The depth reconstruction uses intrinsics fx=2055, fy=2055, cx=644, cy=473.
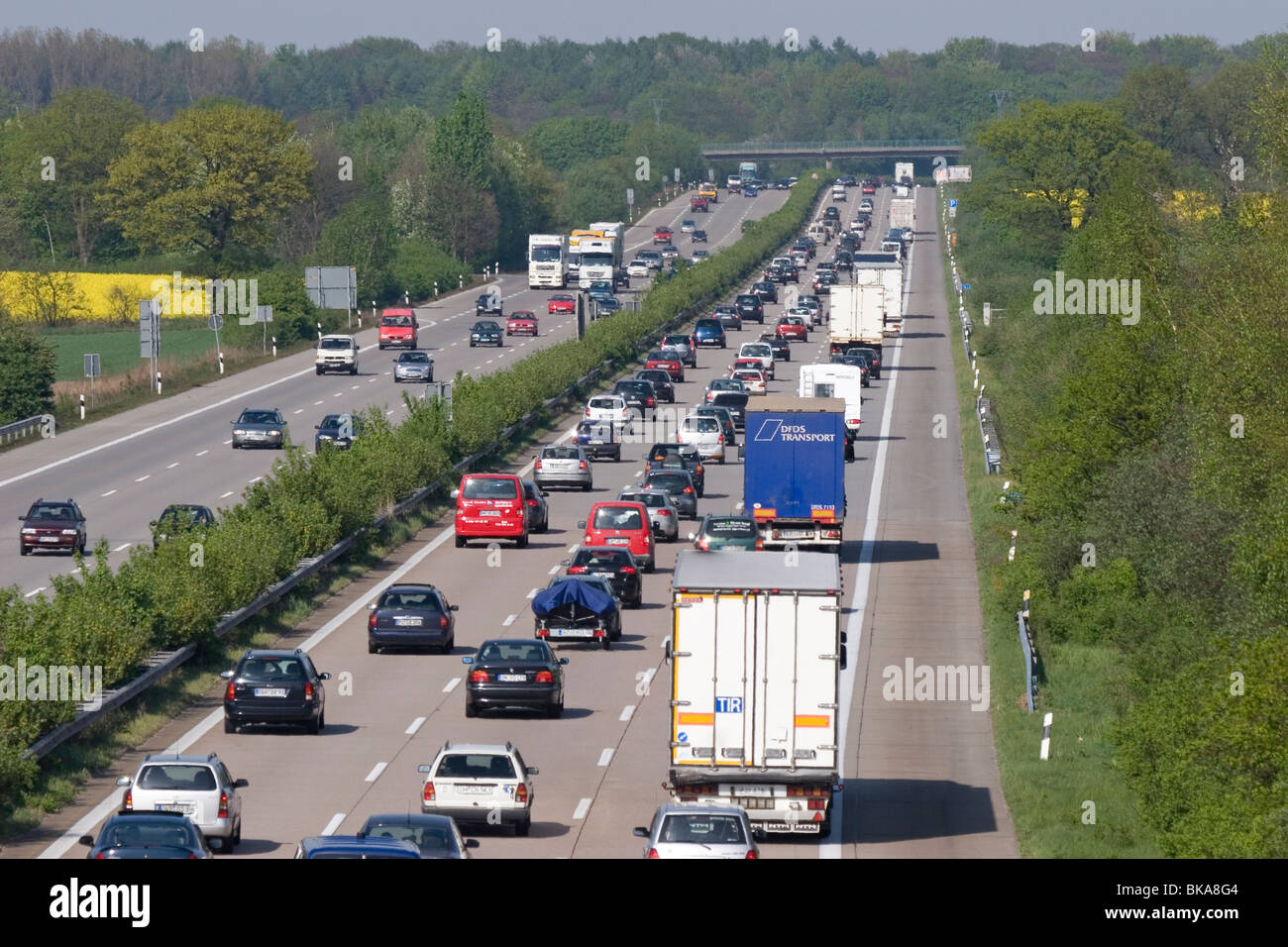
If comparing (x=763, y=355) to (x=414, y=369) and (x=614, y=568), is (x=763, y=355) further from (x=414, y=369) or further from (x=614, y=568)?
(x=614, y=568)

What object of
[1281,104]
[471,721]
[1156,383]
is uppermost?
[1281,104]

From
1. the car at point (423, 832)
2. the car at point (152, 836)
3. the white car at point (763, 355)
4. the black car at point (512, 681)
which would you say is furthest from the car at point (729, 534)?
the white car at point (763, 355)

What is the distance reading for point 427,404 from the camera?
63938 millimetres

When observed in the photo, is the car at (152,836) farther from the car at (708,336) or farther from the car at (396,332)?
the car at (708,336)

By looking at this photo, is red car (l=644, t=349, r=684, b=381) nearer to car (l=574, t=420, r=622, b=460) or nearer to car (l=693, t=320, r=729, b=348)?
car (l=693, t=320, r=729, b=348)

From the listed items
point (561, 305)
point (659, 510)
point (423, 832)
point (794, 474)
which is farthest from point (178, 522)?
point (561, 305)

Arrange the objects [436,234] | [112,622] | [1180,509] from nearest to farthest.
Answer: [112,622]
[1180,509]
[436,234]

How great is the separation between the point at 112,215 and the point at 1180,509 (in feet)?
363

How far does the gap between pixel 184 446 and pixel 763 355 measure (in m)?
31.1

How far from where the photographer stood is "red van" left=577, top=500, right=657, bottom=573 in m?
46.8

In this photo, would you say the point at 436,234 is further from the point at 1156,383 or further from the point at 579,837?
the point at 579,837

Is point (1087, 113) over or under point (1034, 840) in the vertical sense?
over

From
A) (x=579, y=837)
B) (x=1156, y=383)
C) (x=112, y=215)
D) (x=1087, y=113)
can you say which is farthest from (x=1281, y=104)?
(x=112, y=215)
